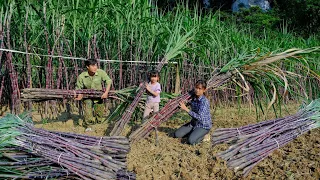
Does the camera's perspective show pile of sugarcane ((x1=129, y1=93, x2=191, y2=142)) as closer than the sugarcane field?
No

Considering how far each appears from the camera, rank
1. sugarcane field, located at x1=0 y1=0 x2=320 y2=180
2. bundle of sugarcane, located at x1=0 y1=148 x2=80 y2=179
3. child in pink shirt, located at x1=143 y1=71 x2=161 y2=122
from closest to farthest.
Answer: bundle of sugarcane, located at x1=0 y1=148 x2=80 y2=179
sugarcane field, located at x1=0 y1=0 x2=320 y2=180
child in pink shirt, located at x1=143 y1=71 x2=161 y2=122

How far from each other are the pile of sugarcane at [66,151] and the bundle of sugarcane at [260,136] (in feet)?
3.09

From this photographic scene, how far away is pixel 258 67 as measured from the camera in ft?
14.1

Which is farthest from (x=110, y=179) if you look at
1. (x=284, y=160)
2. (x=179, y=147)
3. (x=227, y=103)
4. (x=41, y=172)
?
(x=227, y=103)

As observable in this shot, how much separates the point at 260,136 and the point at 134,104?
1.39 metres

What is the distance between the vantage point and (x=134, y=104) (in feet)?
14.6

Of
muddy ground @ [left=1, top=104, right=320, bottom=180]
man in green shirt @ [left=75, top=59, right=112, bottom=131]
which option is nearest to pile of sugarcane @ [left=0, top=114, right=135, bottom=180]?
muddy ground @ [left=1, top=104, right=320, bottom=180]

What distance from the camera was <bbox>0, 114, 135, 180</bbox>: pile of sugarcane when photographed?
3.02 meters

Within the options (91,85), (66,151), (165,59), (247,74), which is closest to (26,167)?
(66,151)

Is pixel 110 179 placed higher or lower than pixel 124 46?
lower

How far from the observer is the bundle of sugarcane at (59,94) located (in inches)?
166

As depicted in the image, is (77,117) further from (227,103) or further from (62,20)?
(227,103)

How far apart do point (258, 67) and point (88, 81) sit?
197cm

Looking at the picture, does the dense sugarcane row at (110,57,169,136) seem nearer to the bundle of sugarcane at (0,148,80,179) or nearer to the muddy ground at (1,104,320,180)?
the muddy ground at (1,104,320,180)
